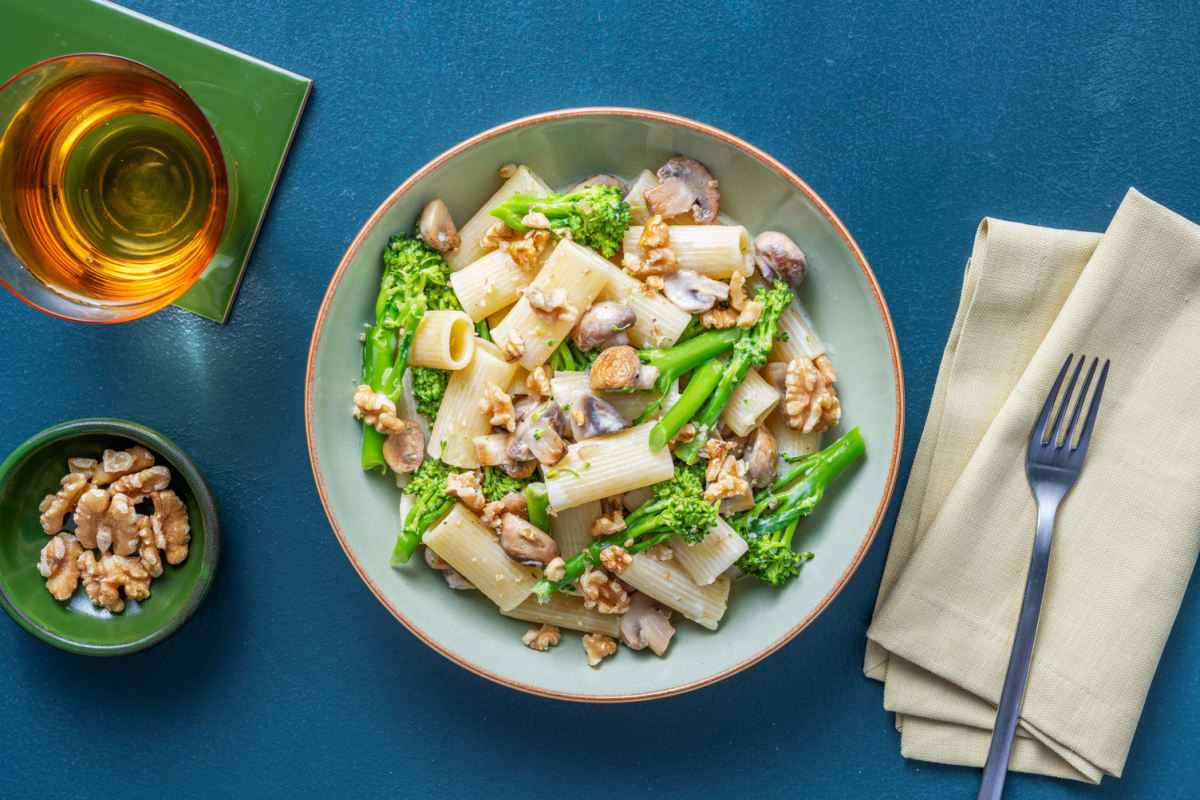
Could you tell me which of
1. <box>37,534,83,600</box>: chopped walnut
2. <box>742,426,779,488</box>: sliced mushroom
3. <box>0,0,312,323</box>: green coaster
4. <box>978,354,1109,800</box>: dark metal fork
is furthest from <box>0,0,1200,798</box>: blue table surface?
<box>742,426,779,488</box>: sliced mushroom

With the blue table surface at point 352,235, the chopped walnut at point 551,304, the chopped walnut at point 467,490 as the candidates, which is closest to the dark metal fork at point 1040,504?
the blue table surface at point 352,235

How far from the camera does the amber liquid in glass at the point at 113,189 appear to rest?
1817mm

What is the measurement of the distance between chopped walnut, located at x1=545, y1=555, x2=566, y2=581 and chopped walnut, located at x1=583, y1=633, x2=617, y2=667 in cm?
21

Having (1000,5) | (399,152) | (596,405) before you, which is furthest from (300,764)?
(1000,5)

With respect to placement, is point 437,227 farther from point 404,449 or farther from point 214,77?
point 214,77

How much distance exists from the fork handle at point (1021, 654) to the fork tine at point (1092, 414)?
142 mm

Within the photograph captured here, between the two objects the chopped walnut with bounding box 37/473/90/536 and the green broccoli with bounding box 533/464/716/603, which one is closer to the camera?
the green broccoli with bounding box 533/464/716/603

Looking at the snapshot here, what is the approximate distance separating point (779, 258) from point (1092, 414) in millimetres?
831

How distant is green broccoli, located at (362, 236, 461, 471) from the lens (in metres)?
1.91

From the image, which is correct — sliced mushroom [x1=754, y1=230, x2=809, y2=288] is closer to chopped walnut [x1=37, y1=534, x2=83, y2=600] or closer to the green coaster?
the green coaster

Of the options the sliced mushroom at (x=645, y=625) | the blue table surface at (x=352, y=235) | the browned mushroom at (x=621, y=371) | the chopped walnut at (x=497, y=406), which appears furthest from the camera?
the blue table surface at (x=352, y=235)

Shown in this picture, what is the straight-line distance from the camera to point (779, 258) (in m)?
1.92

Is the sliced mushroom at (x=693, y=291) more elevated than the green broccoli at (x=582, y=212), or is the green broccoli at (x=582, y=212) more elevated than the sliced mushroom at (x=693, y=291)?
the green broccoli at (x=582, y=212)

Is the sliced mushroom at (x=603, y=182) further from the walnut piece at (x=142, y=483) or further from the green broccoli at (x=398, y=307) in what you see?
the walnut piece at (x=142, y=483)
